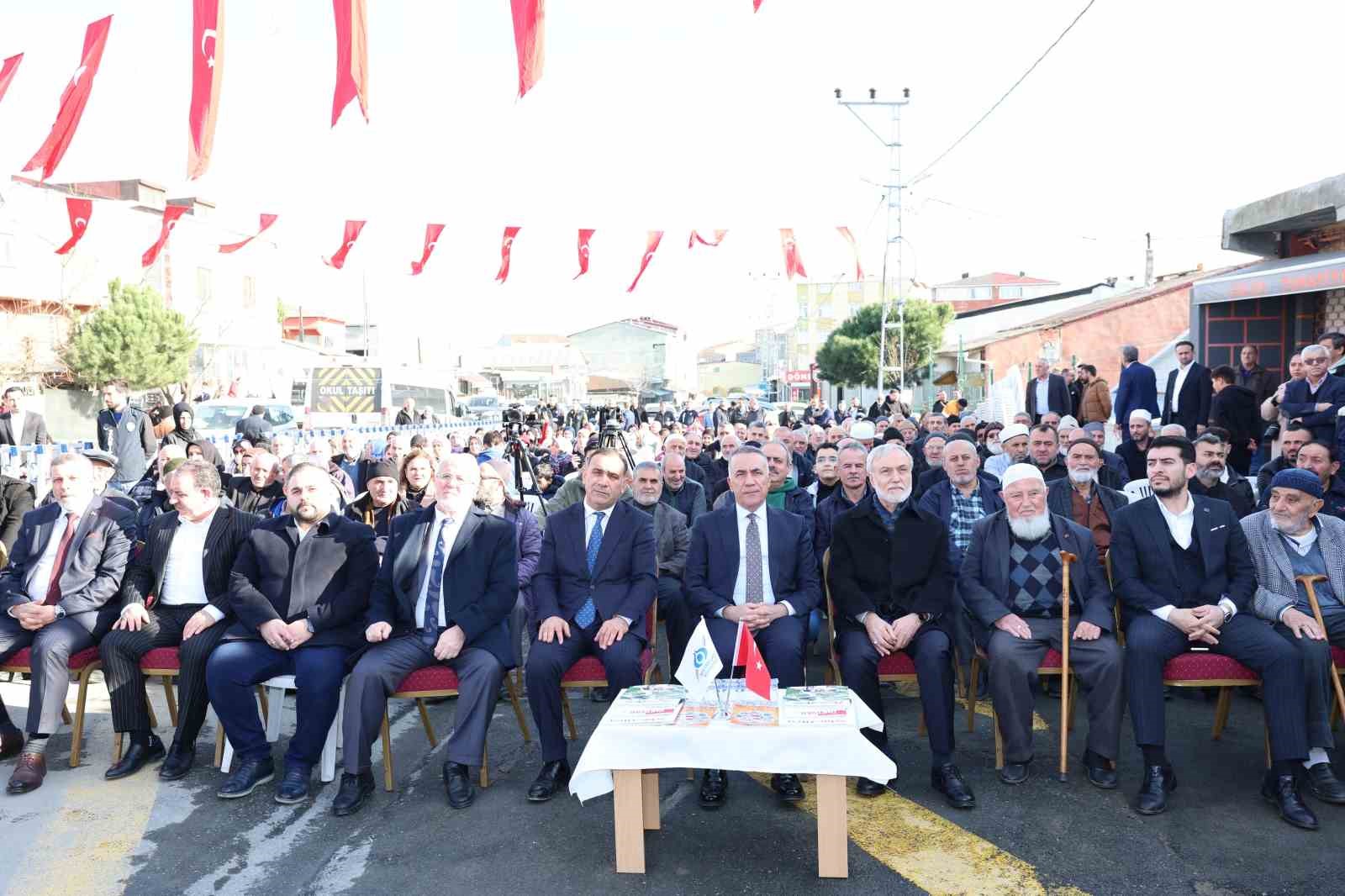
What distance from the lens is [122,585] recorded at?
4895 mm

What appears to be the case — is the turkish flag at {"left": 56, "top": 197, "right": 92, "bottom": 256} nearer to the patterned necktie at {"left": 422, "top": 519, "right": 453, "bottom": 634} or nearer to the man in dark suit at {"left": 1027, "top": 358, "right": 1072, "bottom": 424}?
the patterned necktie at {"left": 422, "top": 519, "right": 453, "bottom": 634}

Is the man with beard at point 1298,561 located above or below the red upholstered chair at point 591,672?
above

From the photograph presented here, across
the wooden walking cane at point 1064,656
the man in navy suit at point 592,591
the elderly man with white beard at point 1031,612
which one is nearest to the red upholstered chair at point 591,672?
the man in navy suit at point 592,591

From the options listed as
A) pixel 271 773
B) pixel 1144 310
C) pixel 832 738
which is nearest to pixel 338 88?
pixel 271 773

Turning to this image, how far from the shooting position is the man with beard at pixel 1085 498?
5.59 m

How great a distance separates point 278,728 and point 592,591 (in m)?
1.68

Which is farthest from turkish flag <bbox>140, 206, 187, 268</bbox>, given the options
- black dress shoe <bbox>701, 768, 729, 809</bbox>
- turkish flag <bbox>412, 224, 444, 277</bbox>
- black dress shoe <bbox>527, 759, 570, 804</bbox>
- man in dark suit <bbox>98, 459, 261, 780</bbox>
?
black dress shoe <bbox>701, 768, 729, 809</bbox>

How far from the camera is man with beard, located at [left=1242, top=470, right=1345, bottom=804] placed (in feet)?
13.6

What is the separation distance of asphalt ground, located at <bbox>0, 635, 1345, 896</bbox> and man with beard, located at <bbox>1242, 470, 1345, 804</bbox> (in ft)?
2.26

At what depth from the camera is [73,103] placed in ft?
27.4

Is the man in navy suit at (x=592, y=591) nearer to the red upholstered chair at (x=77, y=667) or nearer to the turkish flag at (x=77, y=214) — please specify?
the red upholstered chair at (x=77, y=667)

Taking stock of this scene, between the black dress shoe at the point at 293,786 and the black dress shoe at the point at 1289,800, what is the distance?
4064 millimetres

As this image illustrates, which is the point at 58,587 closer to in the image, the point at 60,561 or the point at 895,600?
the point at 60,561

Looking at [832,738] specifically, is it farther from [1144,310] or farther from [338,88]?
[1144,310]
